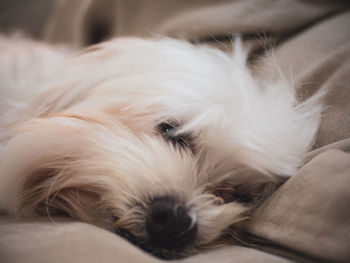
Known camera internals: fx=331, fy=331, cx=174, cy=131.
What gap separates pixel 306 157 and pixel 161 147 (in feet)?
1.28

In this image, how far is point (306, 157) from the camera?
89cm

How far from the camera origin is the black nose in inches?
30.0

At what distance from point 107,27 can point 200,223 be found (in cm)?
135

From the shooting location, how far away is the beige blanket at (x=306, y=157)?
0.64m

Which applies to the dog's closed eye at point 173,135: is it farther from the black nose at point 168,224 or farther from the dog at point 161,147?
the black nose at point 168,224

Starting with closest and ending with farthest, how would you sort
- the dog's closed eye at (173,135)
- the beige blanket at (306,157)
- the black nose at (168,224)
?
the beige blanket at (306,157) → the black nose at (168,224) → the dog's closed eye at (173,135)

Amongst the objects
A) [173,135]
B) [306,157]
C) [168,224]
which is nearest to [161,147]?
[173,135]

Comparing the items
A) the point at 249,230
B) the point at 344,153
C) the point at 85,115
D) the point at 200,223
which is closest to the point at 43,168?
the point at 85,115

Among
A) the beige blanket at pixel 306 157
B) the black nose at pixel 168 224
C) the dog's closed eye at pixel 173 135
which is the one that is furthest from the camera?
the dog's closed eye at pixel 173 135

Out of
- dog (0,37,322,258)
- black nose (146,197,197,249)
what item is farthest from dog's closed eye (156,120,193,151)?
black nose (146,197,197,249)

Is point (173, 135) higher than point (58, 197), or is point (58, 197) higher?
point (173, 135)

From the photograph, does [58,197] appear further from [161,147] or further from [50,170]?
[161,147]

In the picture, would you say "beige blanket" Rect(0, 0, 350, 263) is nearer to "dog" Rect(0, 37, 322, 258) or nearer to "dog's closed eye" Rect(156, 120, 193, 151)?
"dog" Rect(0, 37, 322, 258)

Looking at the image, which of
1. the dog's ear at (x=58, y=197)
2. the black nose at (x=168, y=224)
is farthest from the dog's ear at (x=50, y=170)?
the black nose at (x=168, y=224)
